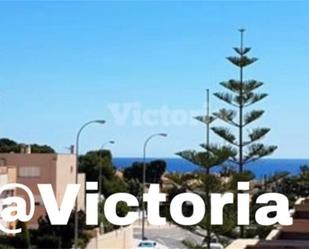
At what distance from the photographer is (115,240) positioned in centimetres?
2966

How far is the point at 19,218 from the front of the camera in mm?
30125

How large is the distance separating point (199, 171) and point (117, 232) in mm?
9942

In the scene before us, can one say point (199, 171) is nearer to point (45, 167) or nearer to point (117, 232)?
point (117, 232)

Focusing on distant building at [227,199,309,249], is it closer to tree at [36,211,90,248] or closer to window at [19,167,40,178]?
tree at [36,211,90,248]

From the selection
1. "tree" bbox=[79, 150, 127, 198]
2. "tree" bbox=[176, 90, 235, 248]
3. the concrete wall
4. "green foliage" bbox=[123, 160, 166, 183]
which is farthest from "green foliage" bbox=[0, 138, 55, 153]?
"tree" bbox=[176, 90, 235, 248]

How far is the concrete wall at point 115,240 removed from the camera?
27281mm

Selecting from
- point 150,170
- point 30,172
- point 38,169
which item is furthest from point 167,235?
point 150,170

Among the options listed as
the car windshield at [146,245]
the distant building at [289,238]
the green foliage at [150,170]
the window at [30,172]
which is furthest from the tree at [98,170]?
the distant building at [289,238]

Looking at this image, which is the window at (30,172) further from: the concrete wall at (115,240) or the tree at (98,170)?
the tree at (98,170)

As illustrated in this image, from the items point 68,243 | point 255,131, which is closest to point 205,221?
point 255,131

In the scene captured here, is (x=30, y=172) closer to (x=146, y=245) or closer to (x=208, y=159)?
(x=146, y=245)

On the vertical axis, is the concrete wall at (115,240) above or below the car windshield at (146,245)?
above

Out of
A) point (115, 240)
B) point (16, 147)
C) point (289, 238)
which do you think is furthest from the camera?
point (16, 147)

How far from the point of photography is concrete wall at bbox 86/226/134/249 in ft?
89.5
